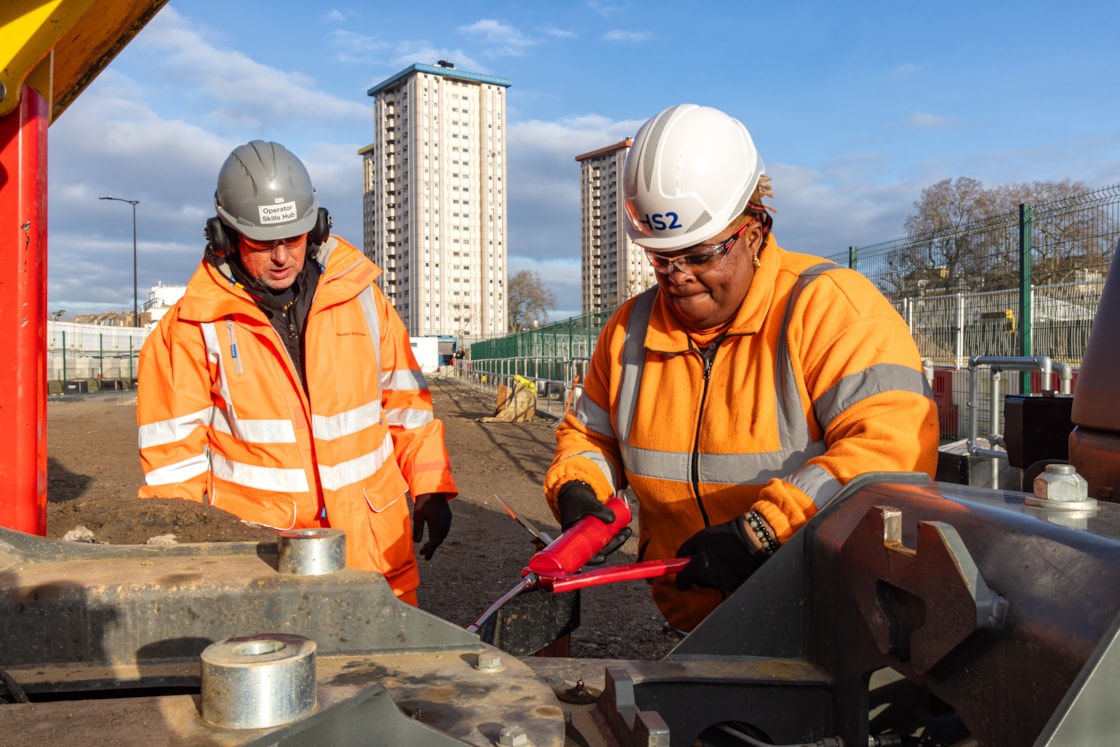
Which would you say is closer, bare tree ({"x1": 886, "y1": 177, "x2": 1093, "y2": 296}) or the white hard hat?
the white hard hat

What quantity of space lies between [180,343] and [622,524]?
1726 mm

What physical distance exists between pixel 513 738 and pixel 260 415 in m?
2.40

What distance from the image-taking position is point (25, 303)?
1947 millimetres

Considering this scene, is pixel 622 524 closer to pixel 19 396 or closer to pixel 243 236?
pixel 19 396

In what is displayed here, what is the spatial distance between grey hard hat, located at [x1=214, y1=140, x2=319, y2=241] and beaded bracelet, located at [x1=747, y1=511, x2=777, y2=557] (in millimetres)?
2028

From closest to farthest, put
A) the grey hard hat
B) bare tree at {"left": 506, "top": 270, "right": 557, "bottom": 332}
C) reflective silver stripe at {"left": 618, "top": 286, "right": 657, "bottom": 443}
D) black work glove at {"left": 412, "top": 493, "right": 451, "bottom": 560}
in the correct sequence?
reflective silver stripe at {"left": 618, "top": 286, "right": 657, "bottom": 443}, the grey hard hat, black work glove at {"left": 412, "top": 493, "right": 451, "bottom": 560}, bare tree at {"left": 506, "top": 270, "right": 557, "bottom": 332}

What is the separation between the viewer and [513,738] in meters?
0.97

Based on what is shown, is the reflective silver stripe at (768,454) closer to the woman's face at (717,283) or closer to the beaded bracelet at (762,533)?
the woman's face at (717,283)

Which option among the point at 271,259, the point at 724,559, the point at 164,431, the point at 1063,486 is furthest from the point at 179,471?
the point at 1063,486

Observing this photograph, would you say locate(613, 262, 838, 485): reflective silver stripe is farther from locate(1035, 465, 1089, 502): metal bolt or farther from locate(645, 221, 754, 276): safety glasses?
locate(1035, 465, 1089, 502): metal bolt

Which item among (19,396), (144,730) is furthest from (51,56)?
(144,730)

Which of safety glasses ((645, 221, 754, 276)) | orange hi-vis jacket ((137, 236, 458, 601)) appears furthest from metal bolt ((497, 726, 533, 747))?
orange hi-vis jacket ((137, 236, 458, 601))

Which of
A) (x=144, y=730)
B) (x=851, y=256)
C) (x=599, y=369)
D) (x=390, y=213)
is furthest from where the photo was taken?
(x=390, y=213)

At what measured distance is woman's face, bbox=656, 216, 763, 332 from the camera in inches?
94.8
